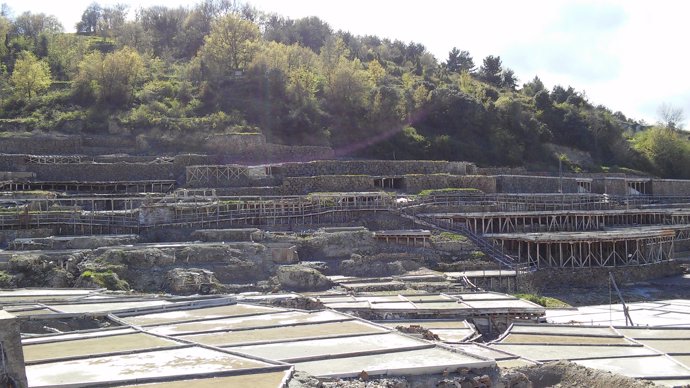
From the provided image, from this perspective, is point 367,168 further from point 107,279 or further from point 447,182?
point 107,279

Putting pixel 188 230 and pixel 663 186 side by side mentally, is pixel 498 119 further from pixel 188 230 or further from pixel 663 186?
pixel 188 230

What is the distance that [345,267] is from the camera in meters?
36.0

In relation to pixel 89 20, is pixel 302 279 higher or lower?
lower

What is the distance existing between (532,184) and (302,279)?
28741mm

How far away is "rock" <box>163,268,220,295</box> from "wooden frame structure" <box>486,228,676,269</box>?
643 inches

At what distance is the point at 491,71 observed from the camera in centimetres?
9756

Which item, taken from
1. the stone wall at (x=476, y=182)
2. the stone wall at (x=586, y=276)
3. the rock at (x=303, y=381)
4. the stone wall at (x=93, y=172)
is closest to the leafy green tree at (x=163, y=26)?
the stone wall at (x=93, y=172)

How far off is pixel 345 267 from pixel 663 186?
121ft

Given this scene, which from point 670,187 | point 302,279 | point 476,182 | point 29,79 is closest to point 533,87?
point 670,187

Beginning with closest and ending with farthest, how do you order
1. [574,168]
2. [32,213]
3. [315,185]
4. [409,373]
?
[409,373] < [32,213] < [315,185] < [574,168]

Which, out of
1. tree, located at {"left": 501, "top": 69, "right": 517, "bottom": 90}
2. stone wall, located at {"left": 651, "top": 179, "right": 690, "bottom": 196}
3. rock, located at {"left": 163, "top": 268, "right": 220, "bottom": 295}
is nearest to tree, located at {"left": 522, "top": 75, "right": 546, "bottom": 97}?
tree, located at {"left": 501, "top": 69, "right": 517, "bottom": 90}

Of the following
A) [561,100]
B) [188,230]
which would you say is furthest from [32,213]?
[561,100]

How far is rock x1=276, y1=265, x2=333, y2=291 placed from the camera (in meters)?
32.3

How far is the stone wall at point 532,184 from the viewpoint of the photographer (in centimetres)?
5516
